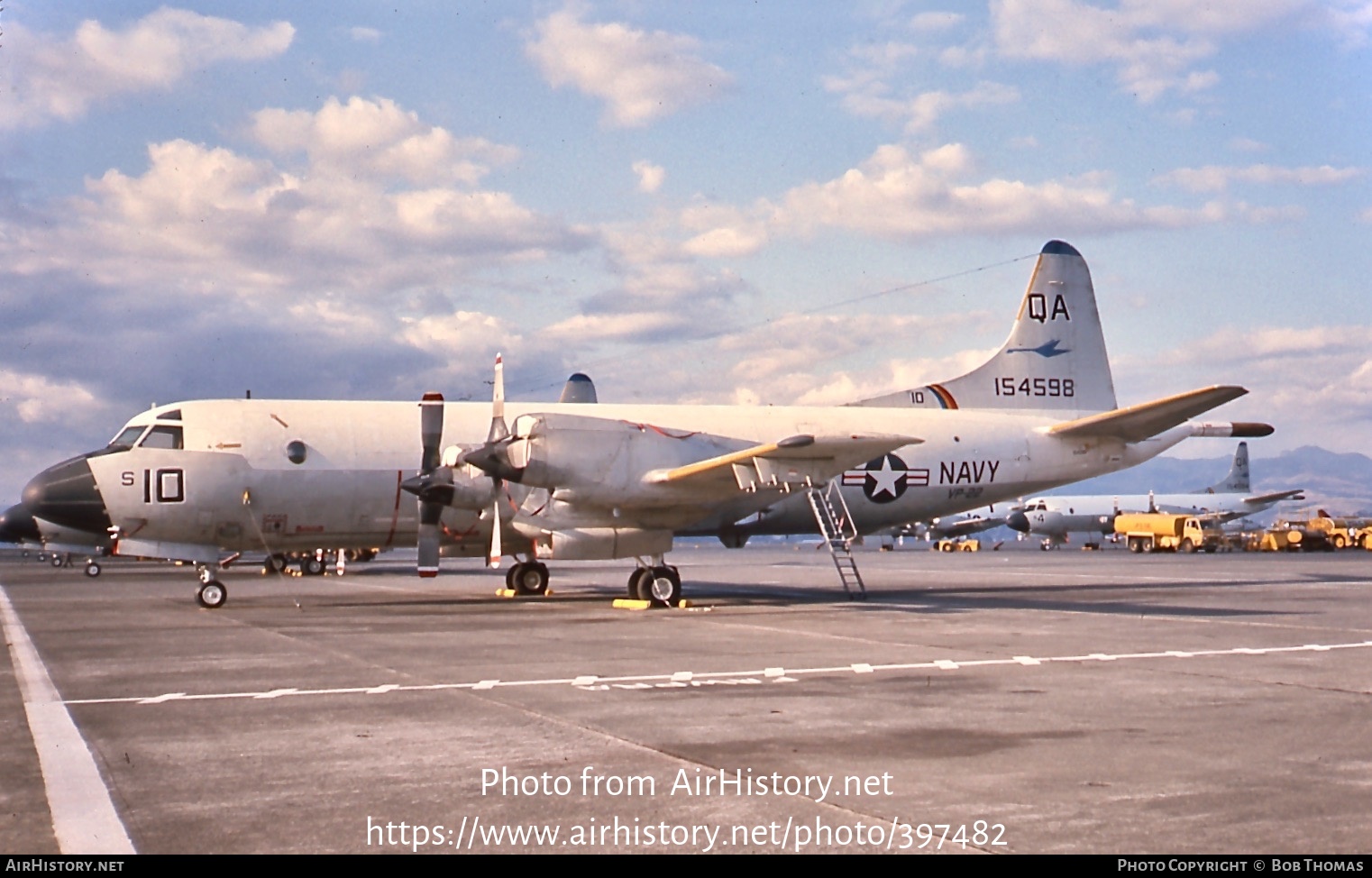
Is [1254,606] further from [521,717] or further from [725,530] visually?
[521,717]

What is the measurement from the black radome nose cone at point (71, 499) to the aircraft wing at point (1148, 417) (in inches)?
814

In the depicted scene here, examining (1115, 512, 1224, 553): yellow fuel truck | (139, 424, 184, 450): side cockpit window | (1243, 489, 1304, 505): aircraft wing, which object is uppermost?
(139, 424, 184, 450): side cockpit window

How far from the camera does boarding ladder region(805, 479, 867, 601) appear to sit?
80.7 ft

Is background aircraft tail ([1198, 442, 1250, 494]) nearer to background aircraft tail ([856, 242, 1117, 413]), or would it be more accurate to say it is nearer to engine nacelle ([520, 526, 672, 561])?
background aircraft tail ([856, 242, 1117, 413])

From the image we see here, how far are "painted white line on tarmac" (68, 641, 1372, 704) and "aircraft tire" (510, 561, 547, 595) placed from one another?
15139mm

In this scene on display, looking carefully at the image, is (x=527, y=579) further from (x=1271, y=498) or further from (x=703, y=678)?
(x=1271, y=498)

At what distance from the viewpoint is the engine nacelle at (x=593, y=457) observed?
22.5m

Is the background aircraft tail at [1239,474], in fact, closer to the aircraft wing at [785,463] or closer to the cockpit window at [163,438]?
the aircraft wing at [785,463]

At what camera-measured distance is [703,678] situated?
1316 centimetres

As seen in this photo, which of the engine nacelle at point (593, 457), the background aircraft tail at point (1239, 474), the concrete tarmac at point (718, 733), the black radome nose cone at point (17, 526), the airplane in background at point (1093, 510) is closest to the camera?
the concrete tarmac at point (718, 733)

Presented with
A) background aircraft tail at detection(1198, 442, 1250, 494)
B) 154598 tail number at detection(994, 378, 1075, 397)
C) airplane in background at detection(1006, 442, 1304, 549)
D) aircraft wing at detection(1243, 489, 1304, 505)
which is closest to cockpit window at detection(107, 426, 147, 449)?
154598 tail number at detection(994, 378, 1075, 397)

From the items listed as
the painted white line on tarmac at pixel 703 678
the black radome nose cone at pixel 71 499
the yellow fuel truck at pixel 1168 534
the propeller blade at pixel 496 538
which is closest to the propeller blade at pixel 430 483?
the propeller blade at pixel 496 538

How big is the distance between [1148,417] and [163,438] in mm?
20574

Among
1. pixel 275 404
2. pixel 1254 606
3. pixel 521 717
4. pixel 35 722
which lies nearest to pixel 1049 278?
pixel 1254 606
